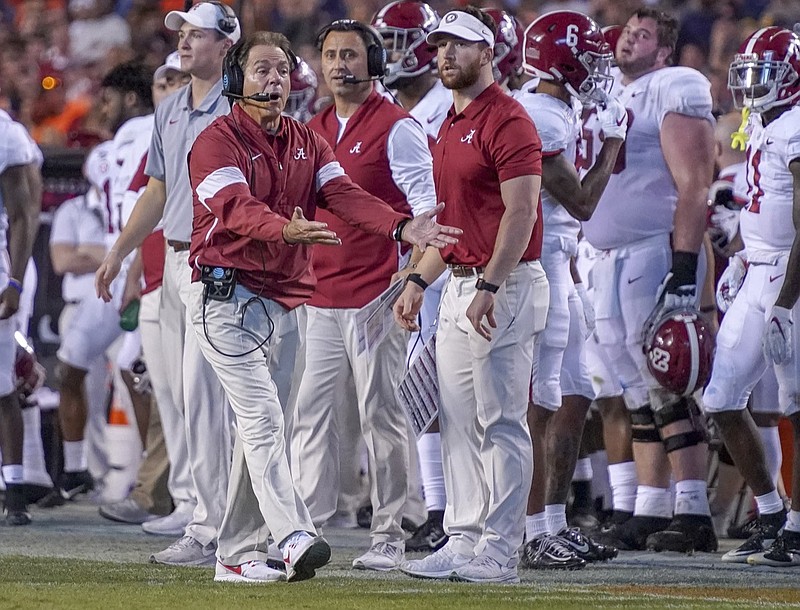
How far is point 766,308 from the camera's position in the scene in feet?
23.4

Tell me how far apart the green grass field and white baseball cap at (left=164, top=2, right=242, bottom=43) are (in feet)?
8.21

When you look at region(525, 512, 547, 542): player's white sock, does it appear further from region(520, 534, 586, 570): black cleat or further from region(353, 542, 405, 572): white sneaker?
region(353, 542, 405, 572): white sneaker

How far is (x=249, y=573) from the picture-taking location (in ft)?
19.3

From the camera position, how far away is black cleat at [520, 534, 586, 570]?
22.0 feet

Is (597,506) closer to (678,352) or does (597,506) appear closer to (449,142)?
(678,352)

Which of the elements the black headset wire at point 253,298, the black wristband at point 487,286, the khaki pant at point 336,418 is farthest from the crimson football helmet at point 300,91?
the black wristband at point 487,286

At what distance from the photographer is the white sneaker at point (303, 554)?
5.54 metres

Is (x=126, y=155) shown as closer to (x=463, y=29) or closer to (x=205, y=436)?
(x=205, y=436)

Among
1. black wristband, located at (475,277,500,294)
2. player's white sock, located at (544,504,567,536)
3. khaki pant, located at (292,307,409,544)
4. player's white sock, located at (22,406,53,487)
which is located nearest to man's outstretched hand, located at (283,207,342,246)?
black wristband, located at (475,277,500,294)

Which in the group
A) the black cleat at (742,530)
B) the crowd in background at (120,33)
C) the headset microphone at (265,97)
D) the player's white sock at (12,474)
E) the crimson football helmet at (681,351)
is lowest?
the black cleat at (742,530)

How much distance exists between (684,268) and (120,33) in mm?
8666

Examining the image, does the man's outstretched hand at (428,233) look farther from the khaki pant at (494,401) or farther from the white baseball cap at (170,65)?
the white baseball cap at (170,65)

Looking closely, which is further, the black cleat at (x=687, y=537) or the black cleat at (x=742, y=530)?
the black cleat at (x=742, y=530)

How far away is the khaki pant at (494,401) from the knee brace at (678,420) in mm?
1633
